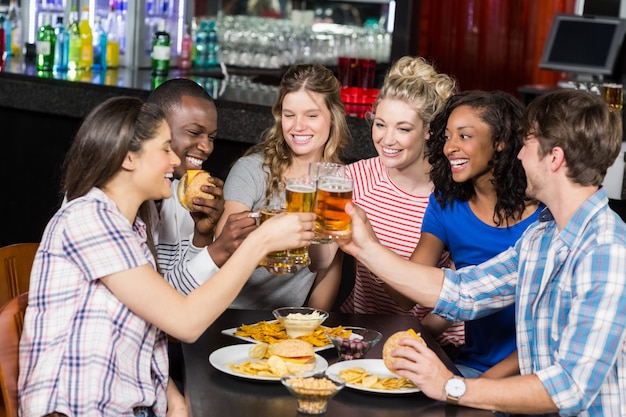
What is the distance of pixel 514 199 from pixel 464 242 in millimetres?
181

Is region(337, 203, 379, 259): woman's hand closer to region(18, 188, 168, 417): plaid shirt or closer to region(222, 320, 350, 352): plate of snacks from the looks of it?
region(222, 320, 350, 352): plate of snacks

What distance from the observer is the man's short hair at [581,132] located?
2.03 m

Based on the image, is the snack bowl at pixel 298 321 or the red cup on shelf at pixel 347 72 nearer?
the snack bowl at pixel 298 321

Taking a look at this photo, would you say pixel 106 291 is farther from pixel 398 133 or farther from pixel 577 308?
pixel 398 133

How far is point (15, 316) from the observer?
7.00ft

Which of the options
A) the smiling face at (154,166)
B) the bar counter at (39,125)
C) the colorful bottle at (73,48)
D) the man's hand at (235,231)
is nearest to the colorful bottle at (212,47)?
the colorful bottle at (73,48)

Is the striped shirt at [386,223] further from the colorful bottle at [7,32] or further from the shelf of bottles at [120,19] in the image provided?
the colorful bottle at [7,32]

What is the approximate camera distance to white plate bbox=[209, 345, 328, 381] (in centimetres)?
205

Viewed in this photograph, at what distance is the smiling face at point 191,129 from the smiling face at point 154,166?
0.72 meters

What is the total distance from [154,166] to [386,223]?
1.05 meters

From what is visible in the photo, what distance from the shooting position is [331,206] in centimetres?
224

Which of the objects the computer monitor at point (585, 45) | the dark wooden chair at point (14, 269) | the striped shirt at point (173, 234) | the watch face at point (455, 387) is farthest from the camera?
the computer monitor at point (585, 45)

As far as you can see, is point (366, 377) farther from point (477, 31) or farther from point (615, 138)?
point (477, 31)

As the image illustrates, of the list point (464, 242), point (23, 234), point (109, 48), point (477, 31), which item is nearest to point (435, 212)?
point (464, 242)
